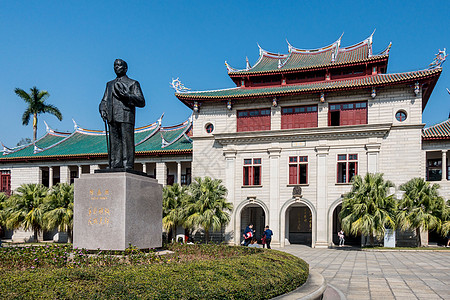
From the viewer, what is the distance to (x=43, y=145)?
44281mm

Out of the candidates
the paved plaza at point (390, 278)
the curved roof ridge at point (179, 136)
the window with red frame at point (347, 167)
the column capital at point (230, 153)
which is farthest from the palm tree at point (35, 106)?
the paved plaza at point (390, 278)

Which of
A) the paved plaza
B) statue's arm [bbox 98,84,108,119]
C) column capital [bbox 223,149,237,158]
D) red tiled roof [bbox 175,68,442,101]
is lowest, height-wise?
the paved plaza

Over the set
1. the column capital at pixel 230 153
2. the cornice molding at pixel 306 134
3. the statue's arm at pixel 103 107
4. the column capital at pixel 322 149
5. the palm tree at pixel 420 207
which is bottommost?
the palm tree at pixel 420 207

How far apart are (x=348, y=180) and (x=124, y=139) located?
22.8 m

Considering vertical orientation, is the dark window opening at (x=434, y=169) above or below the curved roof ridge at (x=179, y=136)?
below

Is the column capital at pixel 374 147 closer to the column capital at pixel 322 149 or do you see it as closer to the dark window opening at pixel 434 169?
the column capital at pixel 322 149

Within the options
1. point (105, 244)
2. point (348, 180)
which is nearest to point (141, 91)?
point (105, 244)

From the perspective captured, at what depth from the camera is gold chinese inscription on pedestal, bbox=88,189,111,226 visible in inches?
384

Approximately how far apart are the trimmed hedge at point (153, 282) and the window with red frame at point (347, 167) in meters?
23.2

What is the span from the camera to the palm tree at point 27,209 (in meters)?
31.7

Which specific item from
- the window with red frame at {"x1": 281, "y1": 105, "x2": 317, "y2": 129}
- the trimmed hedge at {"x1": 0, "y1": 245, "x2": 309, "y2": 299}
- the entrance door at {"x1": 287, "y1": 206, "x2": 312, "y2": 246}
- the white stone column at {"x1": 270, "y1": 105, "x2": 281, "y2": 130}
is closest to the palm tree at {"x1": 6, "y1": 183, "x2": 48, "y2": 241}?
the white stone column at {"x1": 270, "y1": 105, "x2": 281, "y2": 130}

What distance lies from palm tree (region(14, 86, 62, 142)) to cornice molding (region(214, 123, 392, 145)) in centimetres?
2845

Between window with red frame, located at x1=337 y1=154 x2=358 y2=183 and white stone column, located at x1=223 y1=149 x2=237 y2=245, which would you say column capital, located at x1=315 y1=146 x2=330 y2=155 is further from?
white stone column, located at x1=223 y1=149 x2=237 y2=245

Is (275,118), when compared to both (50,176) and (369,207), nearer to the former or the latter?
(369,207)
